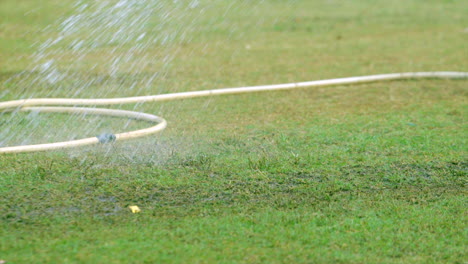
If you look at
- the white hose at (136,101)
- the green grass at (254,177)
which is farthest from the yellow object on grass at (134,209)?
the white hose at (136,101)

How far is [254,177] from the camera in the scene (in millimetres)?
4055

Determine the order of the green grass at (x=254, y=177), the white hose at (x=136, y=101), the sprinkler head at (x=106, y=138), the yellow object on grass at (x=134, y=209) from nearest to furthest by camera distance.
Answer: the green grass at (x=254, y=177) < the yellow object on grass at (x=134, y=209) < the white hose at (x=136, y=101) < the sprinkler head at (x=106, y=138)

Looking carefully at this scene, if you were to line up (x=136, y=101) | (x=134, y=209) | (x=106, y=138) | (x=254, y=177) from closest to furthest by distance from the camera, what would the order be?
(x=134, y=209)
(x=254, y=177)
(x=106, y=138)
(x=136, y=101)

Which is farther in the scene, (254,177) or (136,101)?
(136,101)

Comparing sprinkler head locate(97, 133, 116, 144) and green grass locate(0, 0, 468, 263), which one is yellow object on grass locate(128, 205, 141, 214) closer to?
green grass locate(0, 0, 468, 263)

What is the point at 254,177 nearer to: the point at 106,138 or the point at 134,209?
the point at 134,209

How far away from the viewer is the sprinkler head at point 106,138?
185 inches

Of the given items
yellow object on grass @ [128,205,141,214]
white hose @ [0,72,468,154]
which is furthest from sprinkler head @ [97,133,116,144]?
yellow object on grass @ [128,205,141,214]

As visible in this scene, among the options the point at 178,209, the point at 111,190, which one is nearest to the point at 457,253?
the point at 178,209

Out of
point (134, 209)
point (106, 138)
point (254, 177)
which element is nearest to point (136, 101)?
point (106, 138)

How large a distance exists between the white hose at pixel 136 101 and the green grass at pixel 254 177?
8 cm

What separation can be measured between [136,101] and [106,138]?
1.26 m

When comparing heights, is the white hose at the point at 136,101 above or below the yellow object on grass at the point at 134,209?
below

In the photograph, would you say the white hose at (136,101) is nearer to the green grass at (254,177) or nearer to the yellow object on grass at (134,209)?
the green grass at (254,177)
